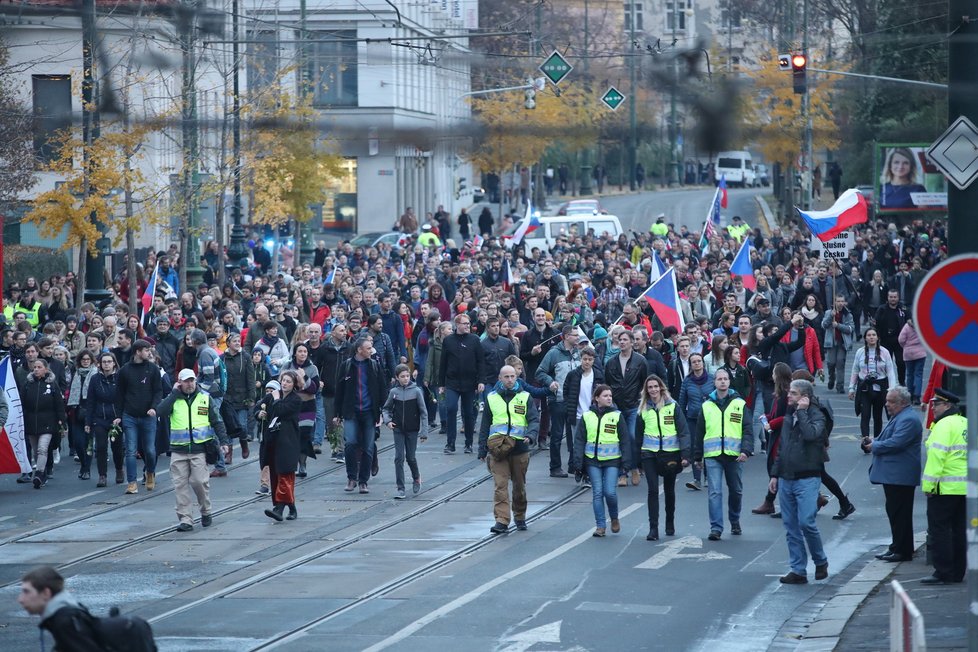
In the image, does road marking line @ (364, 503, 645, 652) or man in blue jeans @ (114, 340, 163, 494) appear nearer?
road marking line @ (364, 503, 645, 652)

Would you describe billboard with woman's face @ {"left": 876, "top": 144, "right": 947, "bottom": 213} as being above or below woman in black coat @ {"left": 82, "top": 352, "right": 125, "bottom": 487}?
above

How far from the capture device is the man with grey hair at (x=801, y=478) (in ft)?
42.1

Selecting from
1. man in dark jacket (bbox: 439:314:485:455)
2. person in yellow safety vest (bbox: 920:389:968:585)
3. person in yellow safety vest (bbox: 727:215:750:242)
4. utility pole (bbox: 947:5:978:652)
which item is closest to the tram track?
man in dark jacket (bbox: 439:314:485:455)

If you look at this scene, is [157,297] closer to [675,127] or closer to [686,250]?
[686,250]

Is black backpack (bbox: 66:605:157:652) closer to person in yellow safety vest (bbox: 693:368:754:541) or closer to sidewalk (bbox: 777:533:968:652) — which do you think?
sidewalk (bbox: 777:533:968:652)

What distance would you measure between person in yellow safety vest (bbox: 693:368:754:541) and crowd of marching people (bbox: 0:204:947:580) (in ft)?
0.06

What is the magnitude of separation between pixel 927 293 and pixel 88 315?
1653 centimetres

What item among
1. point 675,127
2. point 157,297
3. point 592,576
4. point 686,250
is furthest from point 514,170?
point 675,127

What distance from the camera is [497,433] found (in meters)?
15.4


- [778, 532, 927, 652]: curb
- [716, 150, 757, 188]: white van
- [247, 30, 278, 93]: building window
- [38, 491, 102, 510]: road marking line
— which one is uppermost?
[247, 30, 278, 93]: building window

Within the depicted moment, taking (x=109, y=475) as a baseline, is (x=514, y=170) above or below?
above

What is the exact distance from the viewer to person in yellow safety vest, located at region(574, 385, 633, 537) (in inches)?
583

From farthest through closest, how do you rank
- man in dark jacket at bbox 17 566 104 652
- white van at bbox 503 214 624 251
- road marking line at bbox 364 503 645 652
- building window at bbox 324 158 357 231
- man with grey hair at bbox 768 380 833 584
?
building window at bbox 324 158 357 231, white van at bbox 503 214 624 251, man with grey hair at bbox 768 380 833 584, road marking line at bbox 364 503 645 652, man in dark jacket at bbox 17 566 104 652

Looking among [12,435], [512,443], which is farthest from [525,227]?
[512,443]
